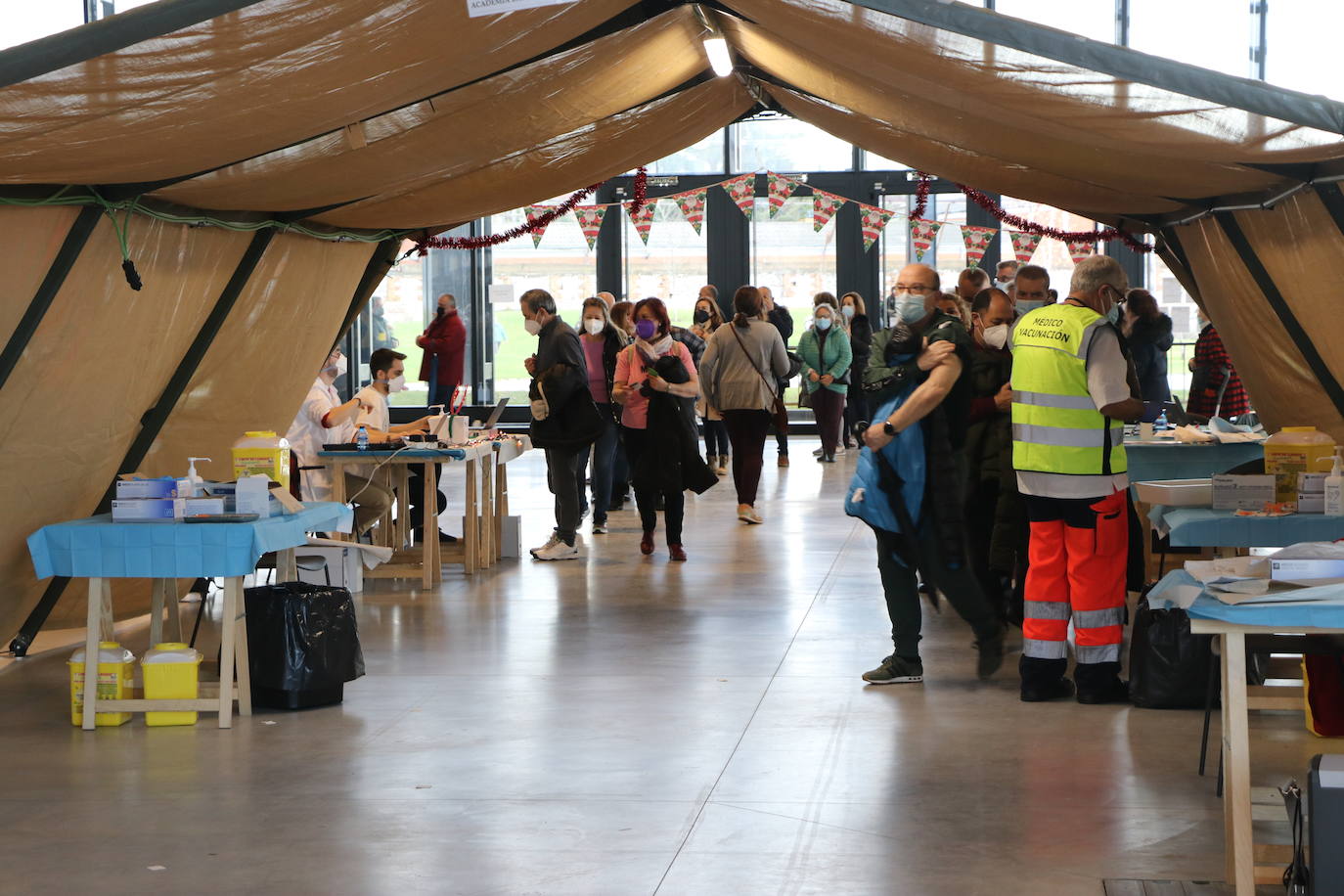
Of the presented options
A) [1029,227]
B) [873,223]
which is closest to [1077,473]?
[1029,227]

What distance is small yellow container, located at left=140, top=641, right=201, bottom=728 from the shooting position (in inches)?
213

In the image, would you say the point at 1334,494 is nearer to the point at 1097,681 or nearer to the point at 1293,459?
the point at 1293,459

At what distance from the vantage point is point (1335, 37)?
17.1 m

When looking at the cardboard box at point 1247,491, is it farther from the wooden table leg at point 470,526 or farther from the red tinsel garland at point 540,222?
the red tinsel garland at point 540,222

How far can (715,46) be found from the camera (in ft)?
25.3

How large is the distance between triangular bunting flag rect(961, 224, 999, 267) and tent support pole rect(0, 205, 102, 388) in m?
13.5

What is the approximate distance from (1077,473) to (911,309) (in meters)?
0.92

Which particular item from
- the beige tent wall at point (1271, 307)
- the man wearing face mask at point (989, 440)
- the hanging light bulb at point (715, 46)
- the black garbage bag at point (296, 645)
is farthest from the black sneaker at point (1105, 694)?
the hanging light bulb at point (715, 46)

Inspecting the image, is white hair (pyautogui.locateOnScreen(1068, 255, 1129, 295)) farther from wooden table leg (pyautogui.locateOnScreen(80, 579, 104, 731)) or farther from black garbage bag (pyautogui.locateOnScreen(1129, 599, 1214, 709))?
wooden table leg (pyautogui.locateOnScreen(80, 579, 104, 731))

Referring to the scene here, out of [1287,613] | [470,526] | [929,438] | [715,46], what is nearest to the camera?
[1287,613]

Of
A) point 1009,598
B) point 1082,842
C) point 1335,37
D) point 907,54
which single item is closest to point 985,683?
point 1009,598

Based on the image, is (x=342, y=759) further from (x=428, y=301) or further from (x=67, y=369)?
(x=428, y=301)

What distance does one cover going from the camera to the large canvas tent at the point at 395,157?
448cm

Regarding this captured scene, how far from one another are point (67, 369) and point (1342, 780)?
15.9ft
